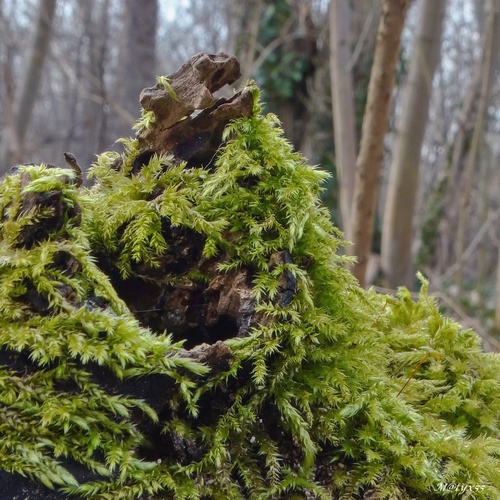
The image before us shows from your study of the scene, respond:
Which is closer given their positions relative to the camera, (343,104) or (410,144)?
(343,104)

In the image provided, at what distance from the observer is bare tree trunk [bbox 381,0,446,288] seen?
14.9 feet

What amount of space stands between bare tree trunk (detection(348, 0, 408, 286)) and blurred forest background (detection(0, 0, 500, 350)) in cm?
1

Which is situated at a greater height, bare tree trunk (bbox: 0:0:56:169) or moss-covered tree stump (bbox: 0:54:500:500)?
bare tree trunk (bbox: 0:0:56:169)

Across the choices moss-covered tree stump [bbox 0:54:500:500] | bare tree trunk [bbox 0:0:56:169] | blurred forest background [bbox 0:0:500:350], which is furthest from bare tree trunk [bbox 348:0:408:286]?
bare tree trunk [bbox 0:0:56:169]

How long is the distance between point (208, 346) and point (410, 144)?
4013 millimetres

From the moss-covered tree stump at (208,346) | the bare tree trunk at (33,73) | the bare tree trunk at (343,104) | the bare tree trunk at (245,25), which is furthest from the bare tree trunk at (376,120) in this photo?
the bare tree trunk at (33,73)

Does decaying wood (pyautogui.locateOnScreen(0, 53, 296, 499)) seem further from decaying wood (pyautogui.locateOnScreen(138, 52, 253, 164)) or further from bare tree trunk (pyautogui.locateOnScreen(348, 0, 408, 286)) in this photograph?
bare tree trunk (pyautogui.locateOnScreen(348, 0, 408, 286))

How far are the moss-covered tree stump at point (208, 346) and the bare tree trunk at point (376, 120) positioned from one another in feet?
5.74

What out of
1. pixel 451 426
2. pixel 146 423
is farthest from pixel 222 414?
pixel 451 426

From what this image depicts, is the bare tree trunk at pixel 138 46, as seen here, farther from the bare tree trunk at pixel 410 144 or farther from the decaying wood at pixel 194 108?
the decaying wood at pixel 194 108

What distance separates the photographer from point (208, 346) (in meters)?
0.99

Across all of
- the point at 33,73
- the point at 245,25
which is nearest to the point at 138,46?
the point at 245,25

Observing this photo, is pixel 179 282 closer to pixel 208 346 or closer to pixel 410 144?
pixel 208 346

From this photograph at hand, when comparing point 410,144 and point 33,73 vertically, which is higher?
point 33,73
